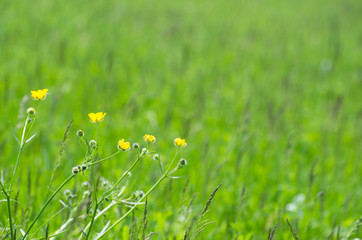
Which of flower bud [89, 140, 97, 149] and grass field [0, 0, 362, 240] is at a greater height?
flower bud [89, 140, 97, 149]

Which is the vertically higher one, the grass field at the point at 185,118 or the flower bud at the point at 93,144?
the flower bud at the point at 93,144

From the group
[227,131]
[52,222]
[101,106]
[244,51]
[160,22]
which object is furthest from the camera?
[160,22]

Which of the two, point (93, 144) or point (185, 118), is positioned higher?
point (93, 144)

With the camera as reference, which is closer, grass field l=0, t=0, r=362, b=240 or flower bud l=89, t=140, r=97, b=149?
flower bud l=89, t=140, r=97, b=149

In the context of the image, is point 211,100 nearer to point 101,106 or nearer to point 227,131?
point 227,131

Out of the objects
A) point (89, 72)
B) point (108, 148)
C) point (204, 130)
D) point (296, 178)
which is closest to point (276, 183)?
point (296, 178)

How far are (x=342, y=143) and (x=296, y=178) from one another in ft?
3.49

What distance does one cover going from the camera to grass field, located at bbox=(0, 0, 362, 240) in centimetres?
195

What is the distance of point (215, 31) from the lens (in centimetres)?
714

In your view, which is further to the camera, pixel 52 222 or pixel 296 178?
pixel 296 178

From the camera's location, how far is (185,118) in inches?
134

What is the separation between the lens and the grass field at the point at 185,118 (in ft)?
6.39

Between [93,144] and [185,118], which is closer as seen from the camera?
[93,144]

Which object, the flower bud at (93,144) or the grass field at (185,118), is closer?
the flower bud at (93,144)
